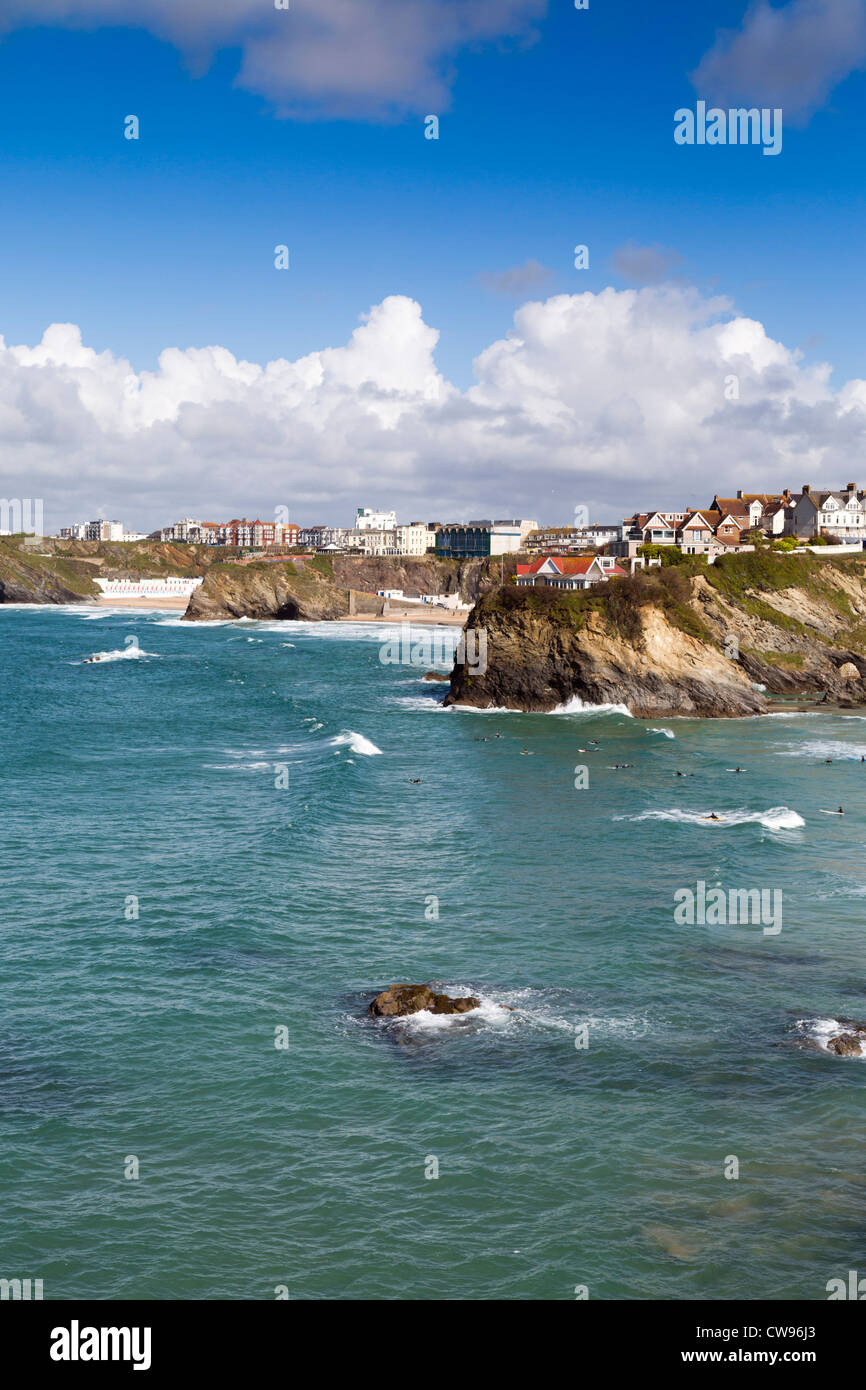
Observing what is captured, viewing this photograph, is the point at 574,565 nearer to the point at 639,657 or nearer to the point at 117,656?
the point at 639,657

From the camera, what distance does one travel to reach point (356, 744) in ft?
253

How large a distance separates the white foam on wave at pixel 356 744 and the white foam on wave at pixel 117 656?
63918 millimetres

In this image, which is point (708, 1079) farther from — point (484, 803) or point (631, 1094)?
point (484, 803)

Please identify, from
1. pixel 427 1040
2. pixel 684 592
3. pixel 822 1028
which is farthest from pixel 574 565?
pixel 427 1040

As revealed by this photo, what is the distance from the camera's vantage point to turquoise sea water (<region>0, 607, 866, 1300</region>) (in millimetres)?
21891

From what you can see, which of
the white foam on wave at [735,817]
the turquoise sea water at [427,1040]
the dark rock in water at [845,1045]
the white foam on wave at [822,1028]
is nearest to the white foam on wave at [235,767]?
the turquoise sea water at [427,1040]

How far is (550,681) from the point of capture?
94125mm

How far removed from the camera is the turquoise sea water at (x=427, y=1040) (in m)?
21.9

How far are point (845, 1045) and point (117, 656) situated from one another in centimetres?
12671

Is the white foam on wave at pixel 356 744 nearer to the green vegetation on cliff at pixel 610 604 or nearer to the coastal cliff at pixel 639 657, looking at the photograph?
the coastal cliff at pixel 639 657

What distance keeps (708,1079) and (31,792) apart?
45586 millimetres

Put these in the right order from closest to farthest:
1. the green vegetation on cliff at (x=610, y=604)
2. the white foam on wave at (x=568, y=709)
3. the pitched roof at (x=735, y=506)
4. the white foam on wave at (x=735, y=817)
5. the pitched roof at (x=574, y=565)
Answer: the white foam on wave at (x=735, y=817), the white foam on wave at (x=568, y=709), the green vegetation on cliff at (x=610, y=604), the pitched roof at (x=574, y=565), the pitched roof at (x=735, y=506)

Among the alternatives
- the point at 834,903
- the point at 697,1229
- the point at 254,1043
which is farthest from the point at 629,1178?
the point at 834,903
